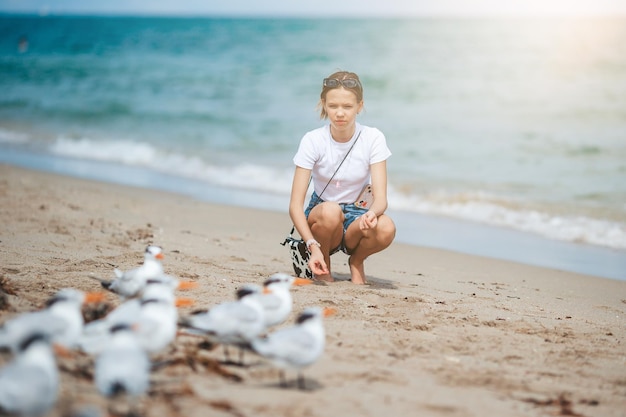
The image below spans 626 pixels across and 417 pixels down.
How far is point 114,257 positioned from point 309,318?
2.64 m

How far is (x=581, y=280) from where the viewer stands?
19.0ft

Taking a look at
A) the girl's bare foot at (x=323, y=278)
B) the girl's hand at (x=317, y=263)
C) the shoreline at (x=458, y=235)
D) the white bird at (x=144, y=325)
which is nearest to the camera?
the white bird at (x=144, y=325)

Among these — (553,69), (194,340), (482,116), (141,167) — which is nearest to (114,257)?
(194,340)

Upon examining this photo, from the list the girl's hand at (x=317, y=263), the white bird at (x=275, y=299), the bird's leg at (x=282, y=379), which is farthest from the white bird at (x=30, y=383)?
the girl's hand at (x=317, y=263)

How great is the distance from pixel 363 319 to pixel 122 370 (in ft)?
6.24

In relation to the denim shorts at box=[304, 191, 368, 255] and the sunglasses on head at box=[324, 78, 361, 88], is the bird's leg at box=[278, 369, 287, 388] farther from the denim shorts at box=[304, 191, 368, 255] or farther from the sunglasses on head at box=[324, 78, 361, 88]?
the sunglasses on head at box=[324, 78, 361, 88]

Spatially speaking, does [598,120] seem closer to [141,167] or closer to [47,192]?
[141,167]

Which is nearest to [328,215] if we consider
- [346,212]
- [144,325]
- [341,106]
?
[346,212]

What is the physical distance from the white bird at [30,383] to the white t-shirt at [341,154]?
2537 mm

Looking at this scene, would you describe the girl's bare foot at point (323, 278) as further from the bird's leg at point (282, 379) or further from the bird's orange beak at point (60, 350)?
the bird's orange beak at point (60, 350)

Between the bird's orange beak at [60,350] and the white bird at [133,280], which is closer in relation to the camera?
the bird's orange beak at [60,350]

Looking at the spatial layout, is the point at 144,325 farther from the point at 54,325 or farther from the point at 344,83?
the point at 344,83

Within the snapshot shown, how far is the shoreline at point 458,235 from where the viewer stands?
21.3ft

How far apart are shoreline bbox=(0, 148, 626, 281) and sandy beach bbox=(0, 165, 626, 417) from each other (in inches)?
16.0
